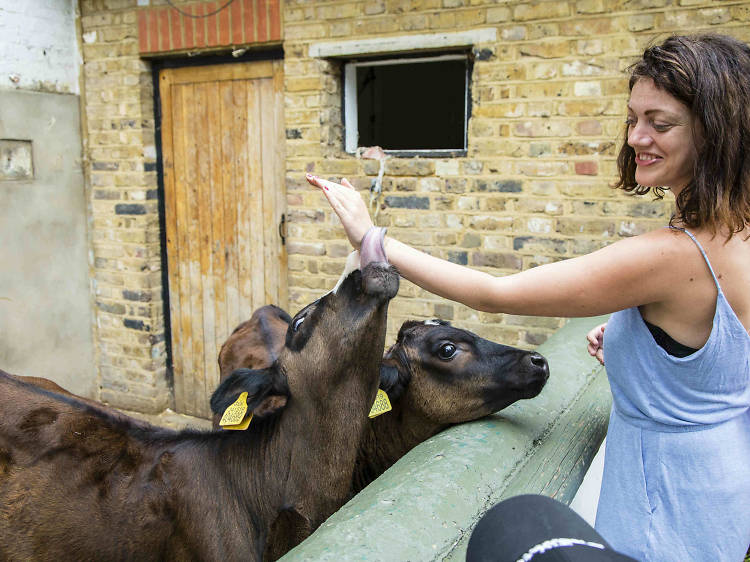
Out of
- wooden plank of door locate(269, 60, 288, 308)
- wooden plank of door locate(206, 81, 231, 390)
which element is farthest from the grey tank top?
wooden plank of door locate(206, 81, 231, 390)

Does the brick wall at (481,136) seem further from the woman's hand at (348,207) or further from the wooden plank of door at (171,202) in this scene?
the woman's hand at (348,207)

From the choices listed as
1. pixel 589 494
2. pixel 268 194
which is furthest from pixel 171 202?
pixel 589 494

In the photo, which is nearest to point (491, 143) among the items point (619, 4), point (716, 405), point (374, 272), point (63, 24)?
point (619, 4)

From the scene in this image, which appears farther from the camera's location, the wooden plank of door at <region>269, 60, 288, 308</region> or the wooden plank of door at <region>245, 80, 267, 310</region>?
the wooden plank of door at <region>245, 80, 267, 310</region>

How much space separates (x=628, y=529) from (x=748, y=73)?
3.68ft

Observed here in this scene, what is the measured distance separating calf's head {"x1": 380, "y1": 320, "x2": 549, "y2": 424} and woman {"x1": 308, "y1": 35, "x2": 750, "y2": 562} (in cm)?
89

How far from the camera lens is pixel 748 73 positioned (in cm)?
158

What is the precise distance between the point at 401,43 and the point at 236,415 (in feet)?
10.7

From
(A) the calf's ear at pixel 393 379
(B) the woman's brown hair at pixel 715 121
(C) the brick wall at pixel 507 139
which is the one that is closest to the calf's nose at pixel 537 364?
(A) the calf's ear at pixel 393 379

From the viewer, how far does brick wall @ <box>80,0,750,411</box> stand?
4336 mm

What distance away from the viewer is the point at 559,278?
173 centimetres

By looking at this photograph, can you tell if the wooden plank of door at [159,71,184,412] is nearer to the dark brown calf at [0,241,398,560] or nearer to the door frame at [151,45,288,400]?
the door frame at [151,45,288,400]

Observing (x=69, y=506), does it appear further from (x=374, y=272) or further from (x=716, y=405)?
(x=716, y=405)

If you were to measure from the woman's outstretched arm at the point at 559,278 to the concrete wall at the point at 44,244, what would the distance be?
492 centimetres
